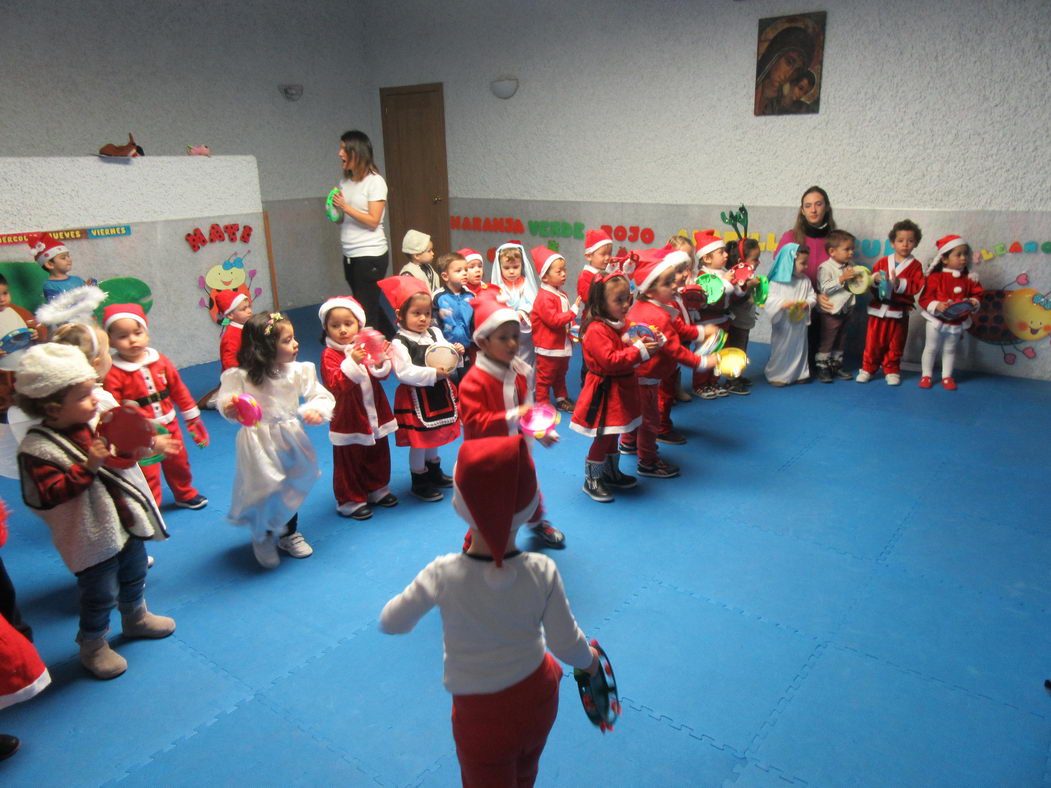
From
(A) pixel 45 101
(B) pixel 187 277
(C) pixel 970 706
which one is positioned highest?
(A) pixel 45 101

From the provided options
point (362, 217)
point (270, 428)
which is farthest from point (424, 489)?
point (362, 217)

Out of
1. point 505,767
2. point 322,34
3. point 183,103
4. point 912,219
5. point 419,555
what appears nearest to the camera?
point 505,767

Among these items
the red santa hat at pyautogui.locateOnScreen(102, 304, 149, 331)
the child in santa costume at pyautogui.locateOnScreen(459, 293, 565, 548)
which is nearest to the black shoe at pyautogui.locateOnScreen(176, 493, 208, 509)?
the red santa hat at pyautogui.locateOnScreen(102, 304, 149, 331)

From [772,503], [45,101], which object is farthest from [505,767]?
[45,101]

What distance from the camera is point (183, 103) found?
8297mm

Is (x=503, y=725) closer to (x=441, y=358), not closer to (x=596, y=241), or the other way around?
(x=441, y=358)

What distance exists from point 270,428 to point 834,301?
4.87 m

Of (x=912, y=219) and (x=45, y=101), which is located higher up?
(x=45, y=101)

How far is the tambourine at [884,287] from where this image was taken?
6078 mm

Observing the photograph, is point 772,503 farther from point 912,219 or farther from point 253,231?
point 253,231

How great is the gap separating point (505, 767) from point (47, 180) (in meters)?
6.30

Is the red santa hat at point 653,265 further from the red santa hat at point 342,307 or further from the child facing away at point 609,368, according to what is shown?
the red santa hat at point 342,307

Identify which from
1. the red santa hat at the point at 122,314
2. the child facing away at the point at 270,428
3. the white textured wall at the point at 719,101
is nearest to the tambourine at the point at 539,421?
the child facing away at the point at 270,428

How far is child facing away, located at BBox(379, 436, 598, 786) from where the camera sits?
174cm
